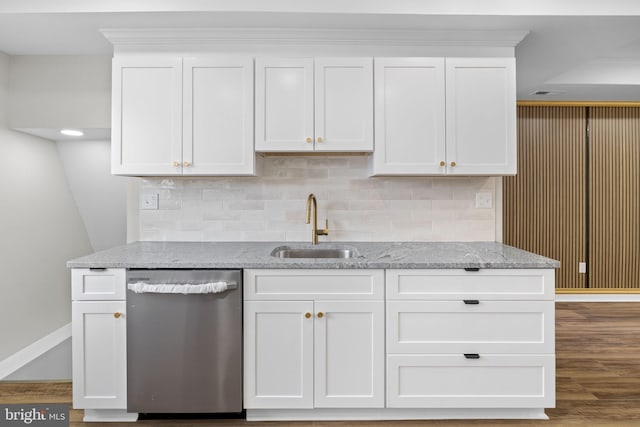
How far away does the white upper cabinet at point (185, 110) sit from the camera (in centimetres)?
240

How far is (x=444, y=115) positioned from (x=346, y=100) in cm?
58

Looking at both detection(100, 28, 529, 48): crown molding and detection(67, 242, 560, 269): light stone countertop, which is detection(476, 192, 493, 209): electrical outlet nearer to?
detection(67, 242, 560, 269): light stone countertop

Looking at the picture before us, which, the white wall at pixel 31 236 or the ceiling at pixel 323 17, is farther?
the white wall at pixel 31 236

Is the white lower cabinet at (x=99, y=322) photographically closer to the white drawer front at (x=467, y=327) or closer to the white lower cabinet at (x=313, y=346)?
the white lower cabinet at (x=313, y=346)

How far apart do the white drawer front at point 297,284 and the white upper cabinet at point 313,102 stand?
2.53 ft

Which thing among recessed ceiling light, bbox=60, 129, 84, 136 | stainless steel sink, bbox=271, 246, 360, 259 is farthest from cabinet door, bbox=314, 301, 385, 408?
recessed ceiling light, bbox=60, 129, 84, 136

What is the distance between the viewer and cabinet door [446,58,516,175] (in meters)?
2.42

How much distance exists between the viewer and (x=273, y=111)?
2402mm

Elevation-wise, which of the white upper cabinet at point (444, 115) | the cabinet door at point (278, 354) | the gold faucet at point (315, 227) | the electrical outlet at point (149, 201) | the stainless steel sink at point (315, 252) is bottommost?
the cabinet door at point (278, 354)

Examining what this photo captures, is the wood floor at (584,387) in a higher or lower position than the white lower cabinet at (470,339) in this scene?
lower

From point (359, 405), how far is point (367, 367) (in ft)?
0.65

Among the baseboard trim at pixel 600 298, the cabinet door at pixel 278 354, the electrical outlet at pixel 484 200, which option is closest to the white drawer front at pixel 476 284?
the cabinet door at pixel 278 354

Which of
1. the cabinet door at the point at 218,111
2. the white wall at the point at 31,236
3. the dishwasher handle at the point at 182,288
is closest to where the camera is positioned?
the dishwasher handle at the point at 182,288

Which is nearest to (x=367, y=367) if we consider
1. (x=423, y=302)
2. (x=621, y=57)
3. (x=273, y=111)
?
(x=423, y=302)
